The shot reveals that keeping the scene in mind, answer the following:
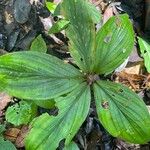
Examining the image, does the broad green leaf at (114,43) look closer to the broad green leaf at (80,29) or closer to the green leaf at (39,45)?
the broad green leaf at (80,29)

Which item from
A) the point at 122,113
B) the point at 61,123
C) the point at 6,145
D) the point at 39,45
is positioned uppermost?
the point at 39,45

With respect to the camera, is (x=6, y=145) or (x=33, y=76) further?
(x=6, y=145)

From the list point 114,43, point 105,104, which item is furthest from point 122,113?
point 114,43

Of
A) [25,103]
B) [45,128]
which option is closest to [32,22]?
[25,103]

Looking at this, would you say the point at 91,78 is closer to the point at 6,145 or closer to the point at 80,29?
the point at 80,29

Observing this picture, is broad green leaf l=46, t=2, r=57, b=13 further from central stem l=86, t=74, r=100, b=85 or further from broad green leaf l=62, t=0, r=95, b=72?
central stem l=86, t=74, r=100, b=85

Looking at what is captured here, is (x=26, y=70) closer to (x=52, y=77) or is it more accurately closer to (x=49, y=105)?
(x=52, y=77)
